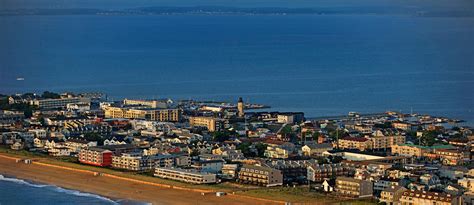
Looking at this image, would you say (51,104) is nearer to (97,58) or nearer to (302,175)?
(302,175)

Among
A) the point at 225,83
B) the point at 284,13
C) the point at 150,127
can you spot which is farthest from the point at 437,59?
the point at 284,13

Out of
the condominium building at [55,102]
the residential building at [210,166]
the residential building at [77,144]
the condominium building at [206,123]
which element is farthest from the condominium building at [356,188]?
the condominium building at [55,102]

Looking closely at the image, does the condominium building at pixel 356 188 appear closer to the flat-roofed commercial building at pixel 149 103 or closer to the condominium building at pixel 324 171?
the condominium building at pixel 324 171

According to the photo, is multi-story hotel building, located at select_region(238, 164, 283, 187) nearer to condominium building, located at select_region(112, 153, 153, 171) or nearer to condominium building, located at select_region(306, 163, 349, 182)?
condominium building, located at select_region(306, 163, 349, 182)

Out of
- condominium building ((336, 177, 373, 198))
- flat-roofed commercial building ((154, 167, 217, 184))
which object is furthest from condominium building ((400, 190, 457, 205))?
flat-roofed commercial building ((154, 167, 217, 184))

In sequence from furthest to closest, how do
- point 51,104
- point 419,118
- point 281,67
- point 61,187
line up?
1. point 281,67
2. point 51,104
3. point 419,118
4. point 61,187

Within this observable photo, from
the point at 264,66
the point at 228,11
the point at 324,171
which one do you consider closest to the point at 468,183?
the point at 324,171
